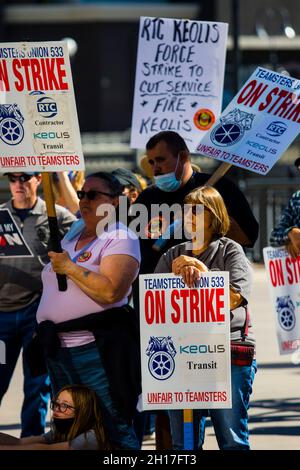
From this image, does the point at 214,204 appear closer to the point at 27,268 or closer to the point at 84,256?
the point at 84,256

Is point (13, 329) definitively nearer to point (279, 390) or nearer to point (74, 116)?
point (74, 116)

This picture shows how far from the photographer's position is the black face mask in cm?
627

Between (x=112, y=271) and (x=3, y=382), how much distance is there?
6.86 feet

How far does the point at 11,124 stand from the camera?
6750mm

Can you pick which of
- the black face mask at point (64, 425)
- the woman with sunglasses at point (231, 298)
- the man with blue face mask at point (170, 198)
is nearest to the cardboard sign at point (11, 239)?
the man with blue face mask at point (170, 198)

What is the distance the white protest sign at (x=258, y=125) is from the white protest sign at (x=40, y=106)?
1.14 metres

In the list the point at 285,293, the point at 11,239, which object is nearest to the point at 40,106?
the point at 11,239

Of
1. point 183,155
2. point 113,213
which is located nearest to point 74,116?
point 113,213

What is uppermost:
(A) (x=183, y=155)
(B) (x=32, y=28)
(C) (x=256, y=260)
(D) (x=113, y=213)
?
(B) (x=32, y=28)

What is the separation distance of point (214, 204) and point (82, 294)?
76 cm

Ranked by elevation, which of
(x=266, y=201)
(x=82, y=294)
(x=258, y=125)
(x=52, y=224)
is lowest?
(x=82, y=294)

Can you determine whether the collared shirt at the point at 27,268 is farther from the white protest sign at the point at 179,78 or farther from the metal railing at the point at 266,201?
the metal railing at the point at 266,201

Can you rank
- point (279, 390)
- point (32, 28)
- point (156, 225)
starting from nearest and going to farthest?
1. point (156, 225)
2. point (279, 390)
3. point (32, 28)
